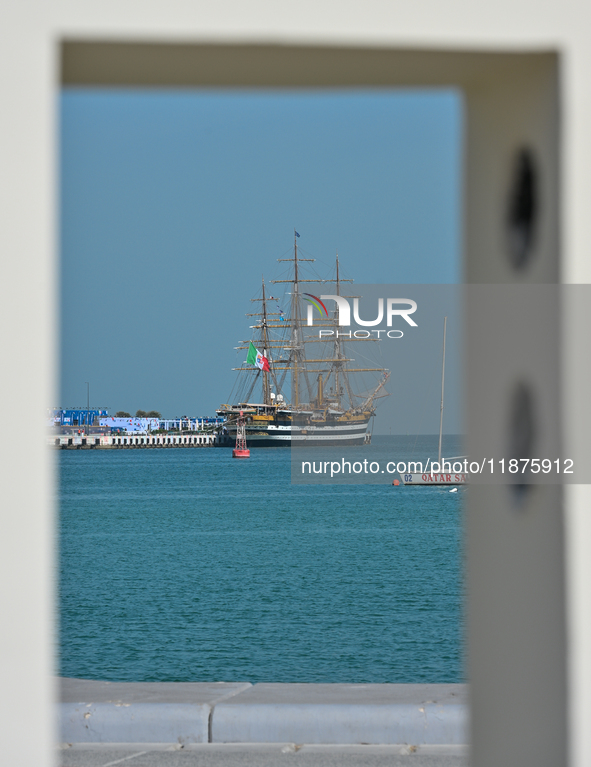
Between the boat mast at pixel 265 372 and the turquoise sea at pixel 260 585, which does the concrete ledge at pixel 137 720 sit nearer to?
the turquoise sea at pixel 260 585

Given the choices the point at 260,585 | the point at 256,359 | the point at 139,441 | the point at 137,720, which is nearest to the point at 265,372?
the point at 256,359

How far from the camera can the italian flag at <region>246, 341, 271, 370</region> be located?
297ft

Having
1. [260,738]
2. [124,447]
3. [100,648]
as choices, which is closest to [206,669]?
[100,648]

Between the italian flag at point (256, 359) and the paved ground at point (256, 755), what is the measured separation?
85.5 metres

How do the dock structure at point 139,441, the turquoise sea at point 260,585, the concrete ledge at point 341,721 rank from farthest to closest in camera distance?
the dock structure at point 139,441 < the turquoise sea at point 260,585 < the concrete ledge at point 341,721

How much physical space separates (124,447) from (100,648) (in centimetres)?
10249

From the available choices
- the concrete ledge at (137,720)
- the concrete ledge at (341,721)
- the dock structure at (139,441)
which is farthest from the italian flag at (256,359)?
the concrete ledge at (341,721)

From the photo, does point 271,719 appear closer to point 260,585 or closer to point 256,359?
point 260,585

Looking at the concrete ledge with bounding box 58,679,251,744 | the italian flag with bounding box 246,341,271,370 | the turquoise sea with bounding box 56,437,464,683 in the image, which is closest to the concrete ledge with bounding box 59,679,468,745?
the concrete ledge with bounding box 58,679,251,744

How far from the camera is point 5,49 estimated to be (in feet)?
5.91

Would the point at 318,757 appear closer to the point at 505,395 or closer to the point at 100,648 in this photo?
the point at 505,395

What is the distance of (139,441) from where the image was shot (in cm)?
12050

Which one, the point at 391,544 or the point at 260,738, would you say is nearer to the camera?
the point at 260,738

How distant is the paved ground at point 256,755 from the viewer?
4180 mm
